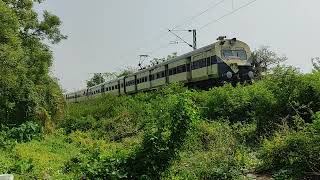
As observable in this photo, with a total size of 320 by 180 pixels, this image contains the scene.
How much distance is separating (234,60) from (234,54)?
494 mm

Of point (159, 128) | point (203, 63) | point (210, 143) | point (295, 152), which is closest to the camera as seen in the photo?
point (295, 152)

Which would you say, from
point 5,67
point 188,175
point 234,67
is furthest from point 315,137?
point 234,67

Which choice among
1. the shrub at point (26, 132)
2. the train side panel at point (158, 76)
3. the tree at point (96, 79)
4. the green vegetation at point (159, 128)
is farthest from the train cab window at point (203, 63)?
the tree at point (96, 79)

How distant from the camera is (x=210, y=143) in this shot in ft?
39.3

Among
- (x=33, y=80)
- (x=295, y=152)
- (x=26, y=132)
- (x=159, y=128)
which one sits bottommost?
(x=295, y=152)

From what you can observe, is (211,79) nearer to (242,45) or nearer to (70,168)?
(242,45)

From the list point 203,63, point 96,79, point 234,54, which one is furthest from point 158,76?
point 96,79

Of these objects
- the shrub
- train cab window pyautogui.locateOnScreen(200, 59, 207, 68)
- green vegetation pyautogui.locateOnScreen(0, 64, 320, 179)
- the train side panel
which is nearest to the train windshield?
train cab window pyautogui.locateOnScreen(200, 59, 207, 68)

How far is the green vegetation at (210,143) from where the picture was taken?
9.99 metres

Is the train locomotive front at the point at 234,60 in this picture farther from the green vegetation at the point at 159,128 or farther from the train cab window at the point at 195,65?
the green vegetation at the point at 159,128

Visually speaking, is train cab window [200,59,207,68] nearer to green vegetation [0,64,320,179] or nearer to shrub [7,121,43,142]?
green vegetation [0,64,320,179]

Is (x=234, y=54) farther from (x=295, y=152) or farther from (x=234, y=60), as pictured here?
(x=295, y=152)

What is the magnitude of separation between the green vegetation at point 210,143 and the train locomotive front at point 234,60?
4.09 m

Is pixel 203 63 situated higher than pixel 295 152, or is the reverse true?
pixel 203 63
